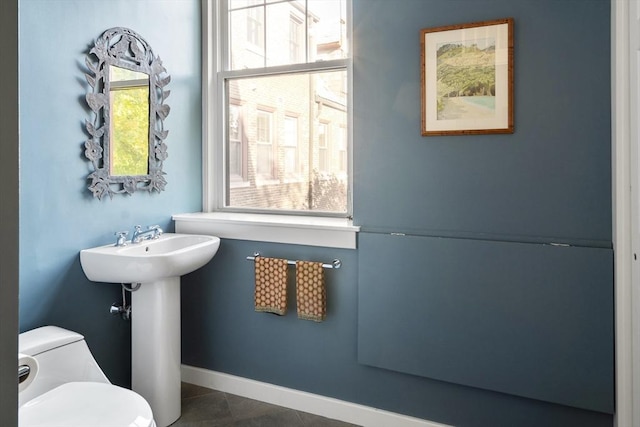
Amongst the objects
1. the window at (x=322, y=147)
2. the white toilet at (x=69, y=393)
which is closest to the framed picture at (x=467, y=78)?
the window at (x=322, y=147)

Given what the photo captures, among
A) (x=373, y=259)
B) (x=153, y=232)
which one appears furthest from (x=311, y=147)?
(x=153, y=232)

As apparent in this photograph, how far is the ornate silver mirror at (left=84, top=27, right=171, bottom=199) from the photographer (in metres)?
2.35

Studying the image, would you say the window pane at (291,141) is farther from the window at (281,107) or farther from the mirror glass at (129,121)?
the mirror glass at (129,121)

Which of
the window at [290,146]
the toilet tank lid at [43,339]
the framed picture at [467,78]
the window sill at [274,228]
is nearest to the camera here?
the toilet tank lid at [43,339]

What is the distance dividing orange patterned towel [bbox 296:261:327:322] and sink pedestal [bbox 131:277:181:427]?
642mm

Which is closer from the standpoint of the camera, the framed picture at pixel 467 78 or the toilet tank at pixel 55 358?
the toilet tank at pixel 55 358

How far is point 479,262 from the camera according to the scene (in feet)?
6.99

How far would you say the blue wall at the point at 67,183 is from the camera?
2074 millimetres

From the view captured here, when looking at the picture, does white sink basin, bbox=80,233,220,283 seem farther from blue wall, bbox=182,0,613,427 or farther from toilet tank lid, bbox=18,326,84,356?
blue wall, bbox=182,0,613,427

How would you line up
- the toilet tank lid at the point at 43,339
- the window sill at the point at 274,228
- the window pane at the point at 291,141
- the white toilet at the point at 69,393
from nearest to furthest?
the white toilet at the point at 69,393, the toilet tank lid at the point at 43,339, the window sill at the point at 274,228, the window pane at the point at 291,141

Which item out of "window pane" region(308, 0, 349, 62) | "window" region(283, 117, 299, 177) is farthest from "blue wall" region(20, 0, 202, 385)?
"window pane" region(308, 0, 349, 62)

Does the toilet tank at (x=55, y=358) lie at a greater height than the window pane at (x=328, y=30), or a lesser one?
lesser

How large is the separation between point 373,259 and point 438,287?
331 millimetres

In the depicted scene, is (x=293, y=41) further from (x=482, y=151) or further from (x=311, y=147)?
(x=482, y=151)
